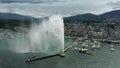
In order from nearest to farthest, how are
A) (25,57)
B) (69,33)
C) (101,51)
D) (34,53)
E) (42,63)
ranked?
(42,63), (25,57), (34,53), (101,51), (69,33)

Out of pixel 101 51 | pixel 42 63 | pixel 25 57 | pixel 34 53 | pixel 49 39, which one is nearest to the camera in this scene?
pixel 42 63

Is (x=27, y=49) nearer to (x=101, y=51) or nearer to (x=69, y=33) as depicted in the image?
(x=101, y=51)

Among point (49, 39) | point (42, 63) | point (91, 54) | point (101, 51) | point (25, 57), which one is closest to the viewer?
point (42, 63)

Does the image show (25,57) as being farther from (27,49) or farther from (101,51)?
(101,51)

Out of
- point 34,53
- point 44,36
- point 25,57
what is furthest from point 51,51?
point 44,36

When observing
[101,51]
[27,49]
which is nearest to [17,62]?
[27,49]

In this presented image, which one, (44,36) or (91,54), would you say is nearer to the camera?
(91,54)

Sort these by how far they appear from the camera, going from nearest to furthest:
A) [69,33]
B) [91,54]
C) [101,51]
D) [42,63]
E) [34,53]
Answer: [42,63] → [34,53] → [91,54] → [101,51] → [69,33]

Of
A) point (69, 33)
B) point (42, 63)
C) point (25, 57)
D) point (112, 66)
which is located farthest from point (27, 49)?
point (69, 33)

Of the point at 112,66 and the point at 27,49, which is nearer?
the point at 112,66
